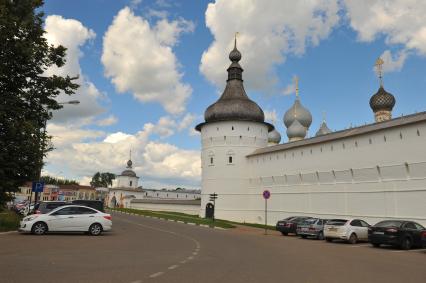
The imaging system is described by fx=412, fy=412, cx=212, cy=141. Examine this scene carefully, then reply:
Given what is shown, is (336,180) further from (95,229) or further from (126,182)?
(126,182)

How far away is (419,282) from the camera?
870cm

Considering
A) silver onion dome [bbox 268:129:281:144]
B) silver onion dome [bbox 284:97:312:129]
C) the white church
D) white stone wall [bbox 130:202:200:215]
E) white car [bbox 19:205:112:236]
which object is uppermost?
silver onion dome [bbox 284:97:312:129]

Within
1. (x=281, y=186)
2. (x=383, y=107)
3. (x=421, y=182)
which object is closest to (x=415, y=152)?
(x=421, y=182)

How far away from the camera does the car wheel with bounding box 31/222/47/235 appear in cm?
1769

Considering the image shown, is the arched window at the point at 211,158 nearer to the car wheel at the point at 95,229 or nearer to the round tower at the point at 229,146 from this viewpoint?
the round tower at the point at 229,146

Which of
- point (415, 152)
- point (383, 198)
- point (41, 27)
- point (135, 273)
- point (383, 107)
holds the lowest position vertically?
point (135, 273)

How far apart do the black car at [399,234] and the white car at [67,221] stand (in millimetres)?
12176

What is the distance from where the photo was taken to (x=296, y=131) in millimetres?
56500

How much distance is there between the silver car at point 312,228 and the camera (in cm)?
2256

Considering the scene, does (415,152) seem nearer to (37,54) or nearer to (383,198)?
(383,198)

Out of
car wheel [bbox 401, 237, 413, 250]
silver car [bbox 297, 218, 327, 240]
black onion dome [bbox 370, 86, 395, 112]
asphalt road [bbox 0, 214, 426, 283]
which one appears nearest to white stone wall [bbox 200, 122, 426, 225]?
silver car [bbox 297, 218, 327, 240]

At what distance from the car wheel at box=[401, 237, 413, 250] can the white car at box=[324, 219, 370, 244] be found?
2.85 m

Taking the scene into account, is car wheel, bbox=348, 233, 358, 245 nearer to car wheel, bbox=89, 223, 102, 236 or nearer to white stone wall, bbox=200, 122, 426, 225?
white stone wall, bbox=200, 122, 426, 225

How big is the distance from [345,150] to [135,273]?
2581 centimetres
